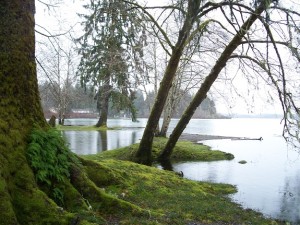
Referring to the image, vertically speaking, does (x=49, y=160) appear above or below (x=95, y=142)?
above

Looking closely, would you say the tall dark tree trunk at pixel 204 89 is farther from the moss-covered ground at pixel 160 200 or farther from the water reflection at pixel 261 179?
the moss-covered ground at pixel 160 200

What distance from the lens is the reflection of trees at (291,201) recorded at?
376 inches

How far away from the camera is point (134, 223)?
5309 millimetres

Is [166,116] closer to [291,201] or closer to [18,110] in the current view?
[291,201]

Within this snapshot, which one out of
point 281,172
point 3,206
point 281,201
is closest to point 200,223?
point 3,206

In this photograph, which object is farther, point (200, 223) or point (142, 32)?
point (142, 32)

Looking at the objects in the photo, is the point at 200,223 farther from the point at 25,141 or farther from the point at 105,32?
the point at 105,32

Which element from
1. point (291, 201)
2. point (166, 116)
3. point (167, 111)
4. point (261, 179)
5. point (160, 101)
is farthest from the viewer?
point (167, 111)

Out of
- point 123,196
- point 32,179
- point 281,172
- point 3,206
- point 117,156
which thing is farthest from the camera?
point 117,156

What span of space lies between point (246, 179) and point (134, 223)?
10387 mm

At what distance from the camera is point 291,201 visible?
11172 mm

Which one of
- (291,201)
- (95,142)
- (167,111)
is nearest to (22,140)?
(291,201)

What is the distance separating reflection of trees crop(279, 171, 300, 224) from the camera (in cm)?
954

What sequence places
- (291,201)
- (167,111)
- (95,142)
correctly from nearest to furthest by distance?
(291,201)
(95,142)
(167,111)
